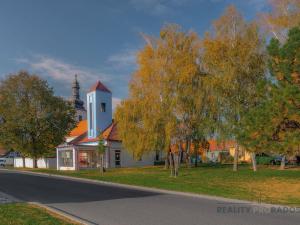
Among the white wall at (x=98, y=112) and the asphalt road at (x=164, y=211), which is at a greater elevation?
the white wall at (x=98, y=112)

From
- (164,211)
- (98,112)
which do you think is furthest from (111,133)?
(164,211)

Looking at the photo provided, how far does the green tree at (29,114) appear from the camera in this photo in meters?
48.1

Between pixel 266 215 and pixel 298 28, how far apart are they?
12852mm

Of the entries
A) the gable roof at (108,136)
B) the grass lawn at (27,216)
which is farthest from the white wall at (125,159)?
the grass lawn at (27,216)

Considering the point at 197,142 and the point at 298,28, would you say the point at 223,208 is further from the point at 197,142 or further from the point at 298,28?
the point at 197,142

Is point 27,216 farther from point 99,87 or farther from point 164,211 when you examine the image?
point 99,87

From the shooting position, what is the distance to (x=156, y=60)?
31.5 m

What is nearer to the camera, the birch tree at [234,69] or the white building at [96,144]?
the birch tree at [234,69]

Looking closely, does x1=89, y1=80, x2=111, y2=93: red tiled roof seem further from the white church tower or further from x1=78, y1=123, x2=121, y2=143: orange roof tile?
x1=78, y1=123, x2=121, y2=143: orange roof tile

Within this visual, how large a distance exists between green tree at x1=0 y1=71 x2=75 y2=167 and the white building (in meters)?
4.42

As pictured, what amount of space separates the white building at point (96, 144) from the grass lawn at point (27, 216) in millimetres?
31912

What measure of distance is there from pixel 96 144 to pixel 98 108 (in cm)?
519

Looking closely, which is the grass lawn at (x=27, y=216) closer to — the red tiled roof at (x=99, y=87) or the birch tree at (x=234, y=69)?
the birch tree at (x=234, y=69)

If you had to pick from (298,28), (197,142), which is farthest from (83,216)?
(197,142)
